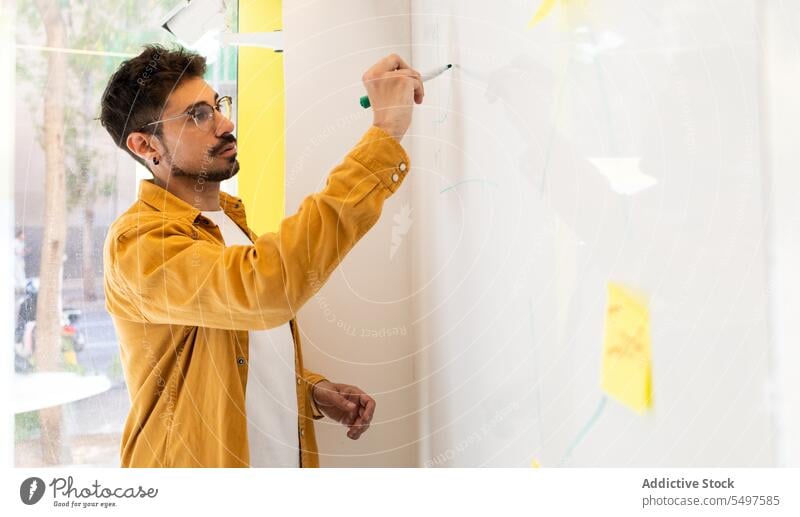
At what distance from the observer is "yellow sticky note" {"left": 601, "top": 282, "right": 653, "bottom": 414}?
42cm

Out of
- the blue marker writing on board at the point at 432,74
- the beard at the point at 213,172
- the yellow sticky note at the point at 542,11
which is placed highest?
the yellow sticky note at the point at 542,11

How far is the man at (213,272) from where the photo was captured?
497 millimetres

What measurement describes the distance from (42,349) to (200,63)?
301 mm

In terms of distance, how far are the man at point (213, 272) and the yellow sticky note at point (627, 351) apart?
0.66 ft

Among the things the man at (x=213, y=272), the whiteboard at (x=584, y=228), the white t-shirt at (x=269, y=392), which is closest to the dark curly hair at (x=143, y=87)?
the man at (x=213, y=272)

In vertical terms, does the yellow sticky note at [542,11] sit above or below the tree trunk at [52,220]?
above

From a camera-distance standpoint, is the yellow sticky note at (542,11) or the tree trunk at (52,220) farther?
the tree trunk at (52,220)

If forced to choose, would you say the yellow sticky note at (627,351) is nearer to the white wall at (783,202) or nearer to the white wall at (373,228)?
the white wall at (783,202)

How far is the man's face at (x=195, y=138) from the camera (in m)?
0.55

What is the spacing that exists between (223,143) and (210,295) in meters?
0.15

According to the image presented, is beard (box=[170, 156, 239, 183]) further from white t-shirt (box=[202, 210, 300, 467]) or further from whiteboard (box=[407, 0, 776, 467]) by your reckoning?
whiteboard (box=[407, 0, 776, 467])
